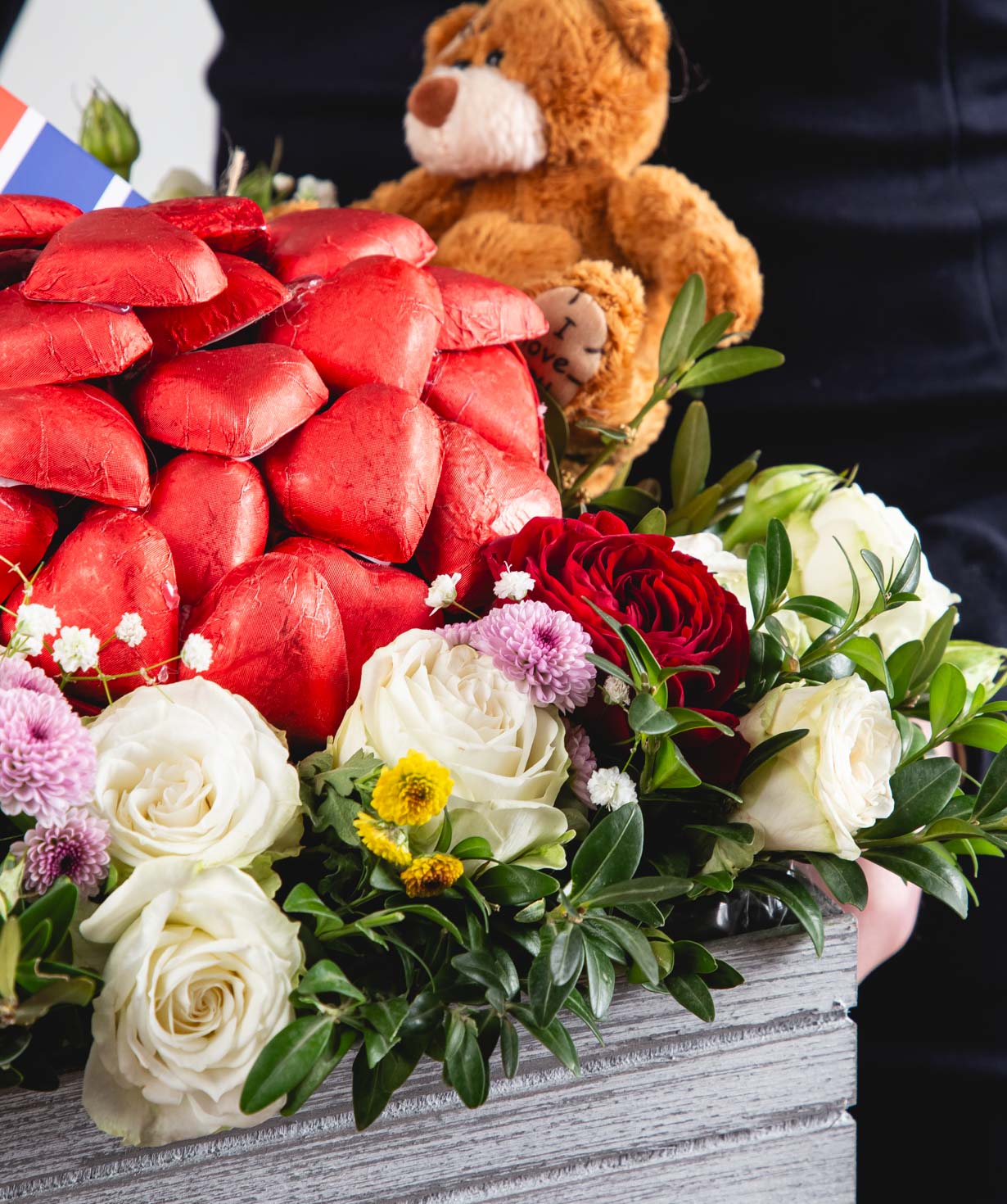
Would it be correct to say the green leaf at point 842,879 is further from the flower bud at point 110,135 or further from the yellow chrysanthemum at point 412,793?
the flower bud at point 110,135

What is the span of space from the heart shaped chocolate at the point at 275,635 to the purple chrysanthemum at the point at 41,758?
0.23 ft

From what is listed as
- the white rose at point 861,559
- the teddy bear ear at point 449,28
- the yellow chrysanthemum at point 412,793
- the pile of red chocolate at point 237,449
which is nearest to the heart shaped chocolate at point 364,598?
the pile of red chocolate at point 237,449

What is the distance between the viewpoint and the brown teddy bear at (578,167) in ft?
2.39

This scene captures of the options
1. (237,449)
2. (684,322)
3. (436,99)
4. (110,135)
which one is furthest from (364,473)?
(110,135)

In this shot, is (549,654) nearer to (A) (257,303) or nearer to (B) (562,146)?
(A) (257,303)

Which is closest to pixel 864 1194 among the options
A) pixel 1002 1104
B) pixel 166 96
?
pixel 1002 1104

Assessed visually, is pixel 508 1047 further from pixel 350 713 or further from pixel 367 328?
pixel 367 328

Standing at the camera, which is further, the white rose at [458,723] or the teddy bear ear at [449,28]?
the teddy bear ear at [449,28]

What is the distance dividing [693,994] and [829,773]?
4.0 inches

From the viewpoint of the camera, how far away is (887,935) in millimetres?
633

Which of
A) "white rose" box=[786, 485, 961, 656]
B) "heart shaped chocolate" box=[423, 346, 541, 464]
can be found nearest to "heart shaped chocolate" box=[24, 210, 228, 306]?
"heart shaped chocolate" box=[423, 346, 541, 464]

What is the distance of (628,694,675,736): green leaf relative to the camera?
15.9 inches

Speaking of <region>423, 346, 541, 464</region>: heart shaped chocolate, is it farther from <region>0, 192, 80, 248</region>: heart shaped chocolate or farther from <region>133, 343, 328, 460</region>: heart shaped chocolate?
<region>0, 192, 80, 248</region>: heart shaped chocolate

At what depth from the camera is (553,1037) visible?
0.39 meters
